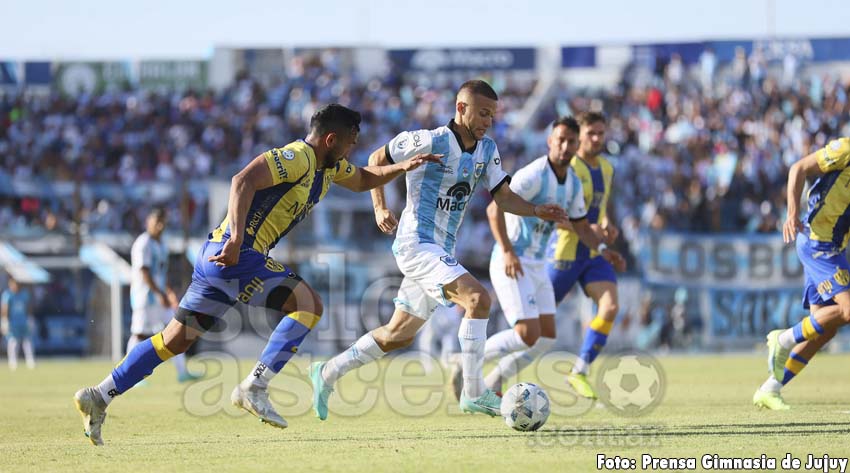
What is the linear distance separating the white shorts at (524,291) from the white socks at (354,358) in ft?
6.16

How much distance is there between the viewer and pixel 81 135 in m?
36.3

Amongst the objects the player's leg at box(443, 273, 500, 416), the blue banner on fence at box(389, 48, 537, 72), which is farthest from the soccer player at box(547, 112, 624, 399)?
the blue banner on fence at box(389, 48, 537, 72)

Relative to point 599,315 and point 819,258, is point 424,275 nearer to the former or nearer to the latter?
point 599,315

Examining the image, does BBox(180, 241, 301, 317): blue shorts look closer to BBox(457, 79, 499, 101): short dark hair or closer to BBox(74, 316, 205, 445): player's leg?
BBox(74, 316, 205, 445): player's leg

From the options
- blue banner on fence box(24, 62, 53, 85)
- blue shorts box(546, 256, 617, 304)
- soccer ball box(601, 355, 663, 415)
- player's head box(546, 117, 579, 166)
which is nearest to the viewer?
player's head box(546, 117, 579, 166)

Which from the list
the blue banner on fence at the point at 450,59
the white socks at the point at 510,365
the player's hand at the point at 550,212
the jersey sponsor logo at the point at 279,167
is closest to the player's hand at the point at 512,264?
the white socks at the point at 510,365

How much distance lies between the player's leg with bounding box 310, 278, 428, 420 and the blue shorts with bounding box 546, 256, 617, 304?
3.26 meters

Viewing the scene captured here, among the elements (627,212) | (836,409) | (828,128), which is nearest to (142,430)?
(836,409)

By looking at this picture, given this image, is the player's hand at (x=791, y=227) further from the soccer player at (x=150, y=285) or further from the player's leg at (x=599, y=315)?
the soccer player at (x=150, y=285)

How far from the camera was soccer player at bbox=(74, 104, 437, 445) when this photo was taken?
8828 millimetres

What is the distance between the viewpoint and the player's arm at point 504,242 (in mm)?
11188

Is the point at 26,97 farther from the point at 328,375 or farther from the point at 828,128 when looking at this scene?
the point at 328,375

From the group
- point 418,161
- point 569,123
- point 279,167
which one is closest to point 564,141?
point 569,123

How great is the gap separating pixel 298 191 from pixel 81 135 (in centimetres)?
2904
